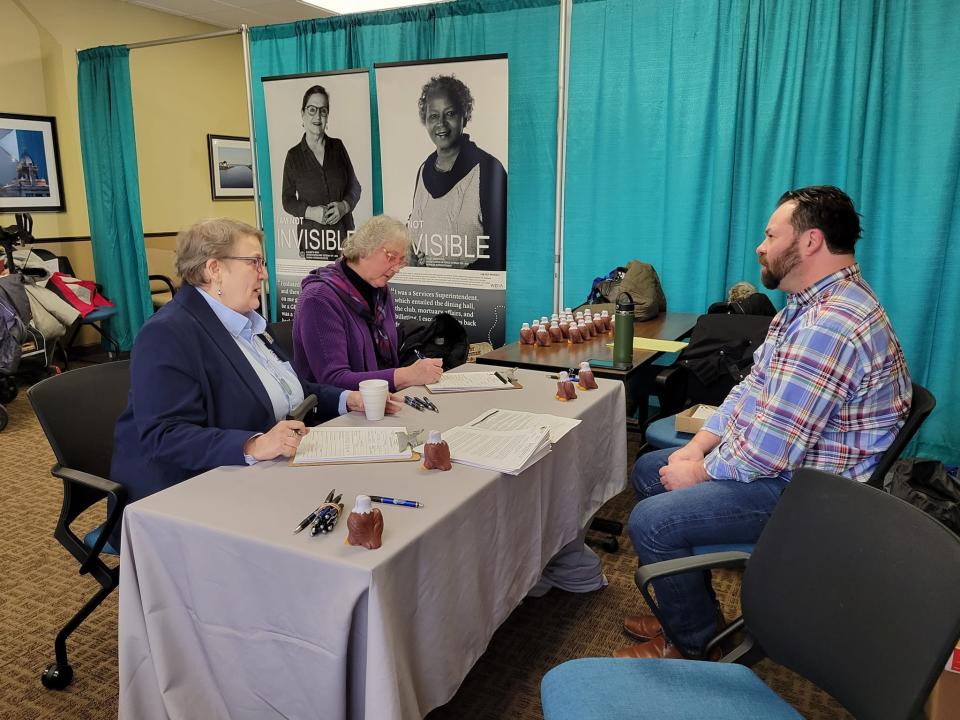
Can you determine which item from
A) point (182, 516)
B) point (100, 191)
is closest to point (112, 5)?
point (100, 191)

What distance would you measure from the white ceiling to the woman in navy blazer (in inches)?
188

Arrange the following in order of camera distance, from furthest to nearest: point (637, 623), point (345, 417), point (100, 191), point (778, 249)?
point (100, 191) → point (637, 623) → point (345, 417) → point (778, 249)

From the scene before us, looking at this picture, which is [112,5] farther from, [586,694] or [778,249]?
[586,694]

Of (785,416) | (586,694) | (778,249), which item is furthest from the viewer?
(778,249)

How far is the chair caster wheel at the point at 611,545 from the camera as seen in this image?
2.63 m

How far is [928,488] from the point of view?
2.39 m

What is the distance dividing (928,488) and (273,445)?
2159 mm

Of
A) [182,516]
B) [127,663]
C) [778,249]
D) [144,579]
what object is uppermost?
[778,249]

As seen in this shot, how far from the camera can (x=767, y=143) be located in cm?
357

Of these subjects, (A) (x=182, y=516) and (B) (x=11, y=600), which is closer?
(A) (x=182, y=516)

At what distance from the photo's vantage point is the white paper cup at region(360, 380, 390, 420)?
1.89 meters

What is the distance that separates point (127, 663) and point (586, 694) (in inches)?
35.9

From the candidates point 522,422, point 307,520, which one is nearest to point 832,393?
point 522,422

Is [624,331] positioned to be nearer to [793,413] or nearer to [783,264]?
[783,264]
